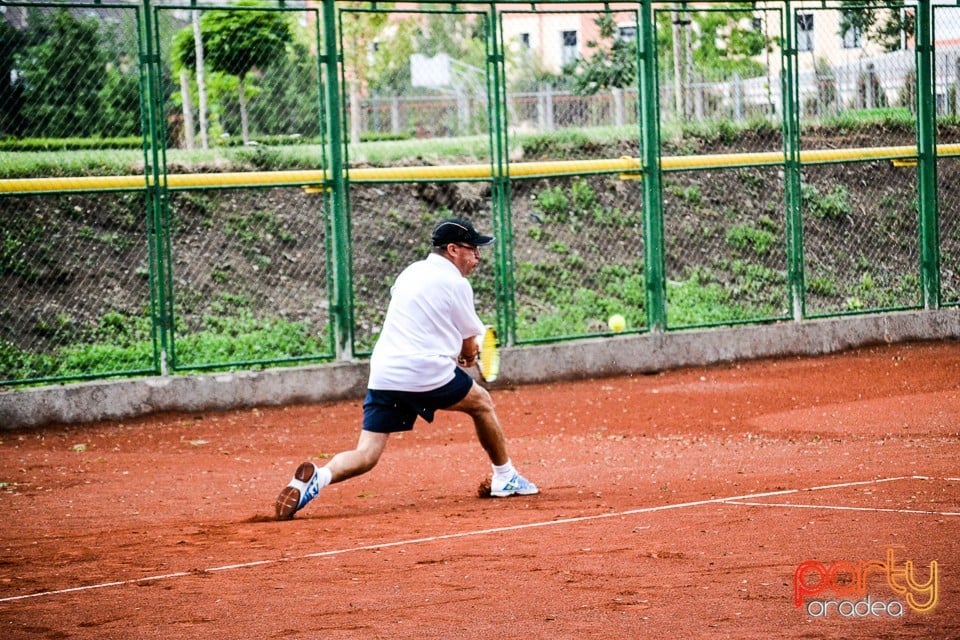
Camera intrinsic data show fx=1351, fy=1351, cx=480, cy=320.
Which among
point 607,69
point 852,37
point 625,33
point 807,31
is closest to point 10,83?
point 607,69

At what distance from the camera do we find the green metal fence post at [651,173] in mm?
14570

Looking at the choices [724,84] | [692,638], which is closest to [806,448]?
[692,638]

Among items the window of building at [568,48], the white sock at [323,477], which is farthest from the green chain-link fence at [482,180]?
Result: the white sock at [323,477]

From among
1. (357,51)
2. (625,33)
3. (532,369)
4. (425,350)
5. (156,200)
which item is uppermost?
(625,33)

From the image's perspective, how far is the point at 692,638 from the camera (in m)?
5.01

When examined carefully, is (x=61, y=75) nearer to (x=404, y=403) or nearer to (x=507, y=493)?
(x=404, y=403)

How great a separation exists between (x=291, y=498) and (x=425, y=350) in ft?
3.84

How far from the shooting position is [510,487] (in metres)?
8.32

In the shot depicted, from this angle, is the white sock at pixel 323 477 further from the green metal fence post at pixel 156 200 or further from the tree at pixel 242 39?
the tree at pixel 242 39

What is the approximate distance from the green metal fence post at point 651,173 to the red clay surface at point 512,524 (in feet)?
6.99

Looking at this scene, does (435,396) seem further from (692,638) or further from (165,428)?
(165,428)

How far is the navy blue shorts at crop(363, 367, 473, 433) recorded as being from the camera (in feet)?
Answer: 26.5

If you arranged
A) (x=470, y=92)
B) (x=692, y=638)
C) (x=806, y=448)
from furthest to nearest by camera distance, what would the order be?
1. (x=470, y=92)
2. (x=806, y=448)
3. (x=692, y=638)

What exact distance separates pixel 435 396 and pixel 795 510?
219 centimetres
